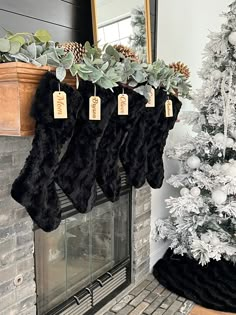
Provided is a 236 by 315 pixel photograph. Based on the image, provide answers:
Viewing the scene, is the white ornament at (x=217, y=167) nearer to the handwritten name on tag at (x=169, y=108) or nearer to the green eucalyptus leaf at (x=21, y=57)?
the handwritten name on tag at (x=169, y=108)

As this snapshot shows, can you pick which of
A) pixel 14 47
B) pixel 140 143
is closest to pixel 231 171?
pixel 140 143

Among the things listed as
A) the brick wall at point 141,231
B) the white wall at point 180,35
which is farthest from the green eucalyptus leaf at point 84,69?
the white wall at point 180,35

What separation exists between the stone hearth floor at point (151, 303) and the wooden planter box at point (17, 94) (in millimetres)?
1518

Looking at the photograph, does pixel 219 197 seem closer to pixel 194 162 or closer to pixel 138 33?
pixel 194 162

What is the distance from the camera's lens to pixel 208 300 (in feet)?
7.81

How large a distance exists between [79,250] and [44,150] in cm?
100

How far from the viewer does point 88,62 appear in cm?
138

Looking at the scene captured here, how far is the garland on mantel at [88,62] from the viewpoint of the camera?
1206 mm

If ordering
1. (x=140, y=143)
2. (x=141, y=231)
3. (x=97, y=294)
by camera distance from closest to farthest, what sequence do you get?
(x=140, y=143)
(x=97, y=294)
(x=141, y=231)

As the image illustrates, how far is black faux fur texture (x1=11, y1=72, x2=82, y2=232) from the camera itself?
1.27m

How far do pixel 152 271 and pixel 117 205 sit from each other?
0.78m

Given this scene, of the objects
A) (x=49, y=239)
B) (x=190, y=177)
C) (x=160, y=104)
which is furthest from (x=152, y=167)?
(x=49, y=239)

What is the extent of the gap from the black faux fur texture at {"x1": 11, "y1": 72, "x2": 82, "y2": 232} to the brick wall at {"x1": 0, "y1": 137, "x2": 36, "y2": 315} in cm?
19

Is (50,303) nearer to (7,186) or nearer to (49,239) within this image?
(49,239)
